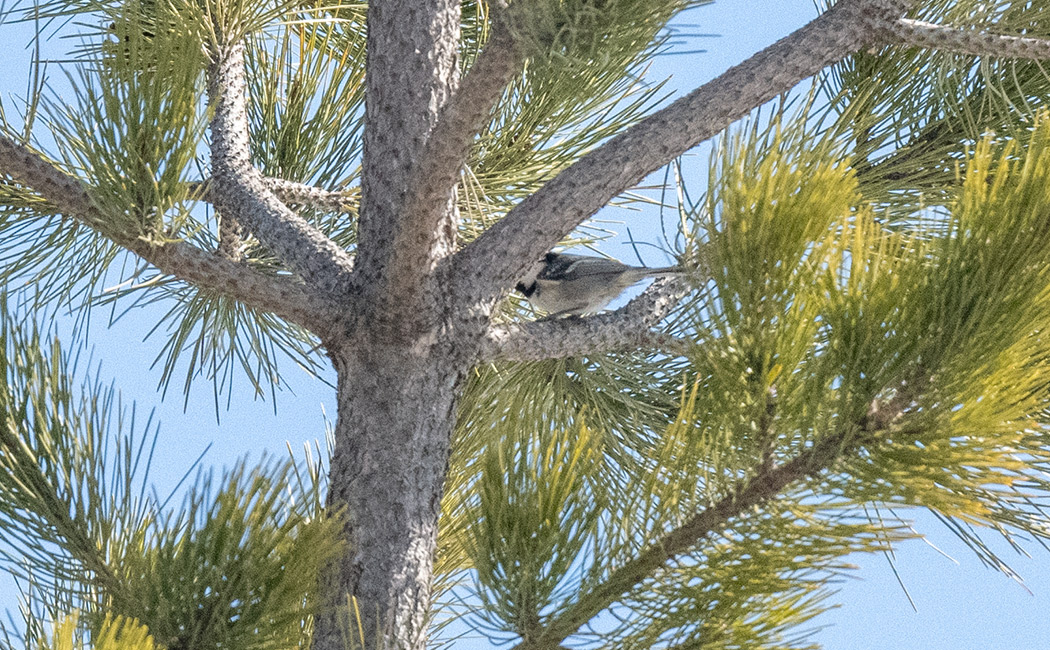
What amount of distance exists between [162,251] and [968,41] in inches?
30.7

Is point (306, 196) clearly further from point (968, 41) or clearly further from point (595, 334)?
point (968, 41)

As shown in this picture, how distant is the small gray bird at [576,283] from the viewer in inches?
60.4

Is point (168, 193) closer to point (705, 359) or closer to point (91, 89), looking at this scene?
point (91, 89)

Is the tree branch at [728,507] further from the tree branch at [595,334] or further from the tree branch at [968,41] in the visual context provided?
the tree branch at [968,41]

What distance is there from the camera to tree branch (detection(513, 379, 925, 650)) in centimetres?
70

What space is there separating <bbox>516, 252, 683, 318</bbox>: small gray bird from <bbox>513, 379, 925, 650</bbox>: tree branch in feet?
2.38

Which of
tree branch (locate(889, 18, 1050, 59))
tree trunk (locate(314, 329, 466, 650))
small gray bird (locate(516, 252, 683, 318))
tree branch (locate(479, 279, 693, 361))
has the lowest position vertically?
tree trunk (locate(314, 329, 466, 650))

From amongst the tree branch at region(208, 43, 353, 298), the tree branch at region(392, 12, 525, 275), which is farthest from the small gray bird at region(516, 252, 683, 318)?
the tree branch at region(392, 12, 525, 275)

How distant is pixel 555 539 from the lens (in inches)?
30.4

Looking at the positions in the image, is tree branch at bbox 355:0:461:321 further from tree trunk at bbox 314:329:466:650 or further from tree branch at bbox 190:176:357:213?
tree branch at bbox 190:176:357:213

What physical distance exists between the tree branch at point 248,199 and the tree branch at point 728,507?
40 cm

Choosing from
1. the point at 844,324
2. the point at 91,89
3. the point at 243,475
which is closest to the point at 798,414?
the point at 844,324

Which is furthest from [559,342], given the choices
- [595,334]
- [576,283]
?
[576,283]

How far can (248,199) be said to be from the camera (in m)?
1.17
